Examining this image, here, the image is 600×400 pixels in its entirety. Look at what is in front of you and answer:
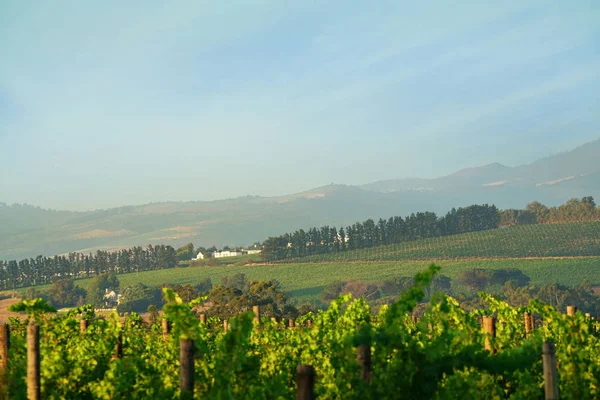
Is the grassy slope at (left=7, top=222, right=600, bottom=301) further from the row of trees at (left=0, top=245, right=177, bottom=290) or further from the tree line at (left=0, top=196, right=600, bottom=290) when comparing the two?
the row of trees at (left=0, top=245, right=177, bottom=290)

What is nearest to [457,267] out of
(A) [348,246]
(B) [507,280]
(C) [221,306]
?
(B) [507,280]

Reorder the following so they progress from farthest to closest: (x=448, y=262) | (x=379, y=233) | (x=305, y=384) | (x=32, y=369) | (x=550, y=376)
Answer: (x=379, y=233)
(x=448, y=262)
(x=32, y=369)
(x=550, y=376)
(x=305, y=384)

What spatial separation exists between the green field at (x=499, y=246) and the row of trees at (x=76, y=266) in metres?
27.7

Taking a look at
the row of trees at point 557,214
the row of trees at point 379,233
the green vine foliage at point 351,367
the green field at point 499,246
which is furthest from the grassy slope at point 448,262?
the green vine foliage at point 351,367

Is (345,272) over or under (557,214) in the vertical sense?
under

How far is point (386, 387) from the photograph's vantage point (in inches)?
267

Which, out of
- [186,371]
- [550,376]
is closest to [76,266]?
[186,371]

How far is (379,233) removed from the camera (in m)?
124

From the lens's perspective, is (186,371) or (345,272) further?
(345,272)

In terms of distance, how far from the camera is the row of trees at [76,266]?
386 ft

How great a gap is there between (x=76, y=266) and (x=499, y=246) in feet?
230

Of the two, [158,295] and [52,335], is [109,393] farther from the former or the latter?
[158,295]

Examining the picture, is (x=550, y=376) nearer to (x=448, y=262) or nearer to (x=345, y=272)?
(x=345, y=272)

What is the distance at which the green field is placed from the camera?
101 meters
